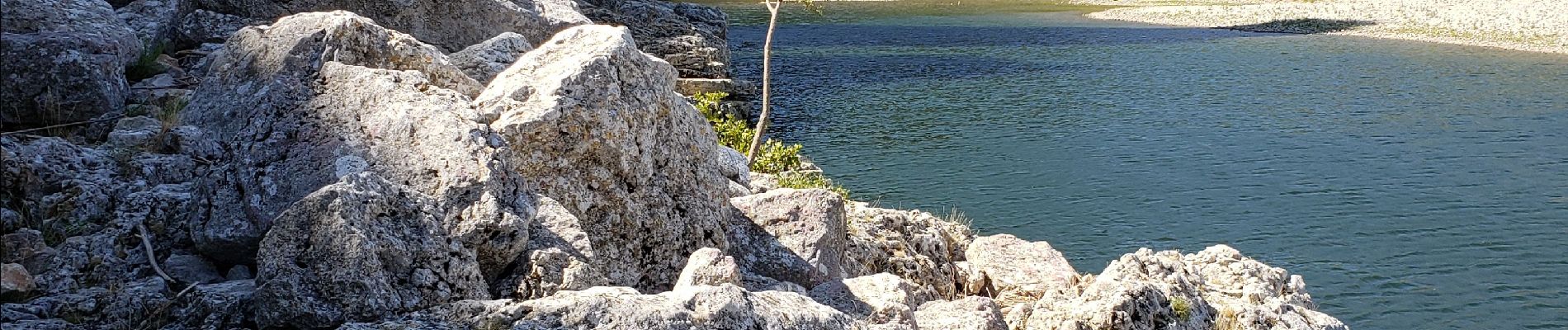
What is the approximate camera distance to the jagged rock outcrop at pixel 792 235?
12633 millimetres

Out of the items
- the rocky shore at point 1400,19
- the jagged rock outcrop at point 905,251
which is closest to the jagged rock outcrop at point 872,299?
the jagged rock outcrop at point 905,251

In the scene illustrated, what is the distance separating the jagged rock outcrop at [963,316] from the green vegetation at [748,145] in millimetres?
17249

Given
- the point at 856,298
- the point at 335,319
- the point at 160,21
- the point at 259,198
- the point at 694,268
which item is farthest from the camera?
the point at 160,21

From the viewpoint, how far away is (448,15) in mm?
18281

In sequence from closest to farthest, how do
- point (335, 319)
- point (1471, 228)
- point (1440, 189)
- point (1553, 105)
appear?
point (335, 319)
point (1471, 228)
point (1440, 189)
point (1553, 105)

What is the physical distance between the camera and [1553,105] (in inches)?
1785

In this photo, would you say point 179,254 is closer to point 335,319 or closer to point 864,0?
point 335,319

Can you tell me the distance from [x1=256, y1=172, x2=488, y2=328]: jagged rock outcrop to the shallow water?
1917 cm

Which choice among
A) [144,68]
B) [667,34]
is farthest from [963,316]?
[667,34]

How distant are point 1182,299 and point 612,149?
21.2 ft

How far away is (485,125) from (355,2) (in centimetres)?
1011

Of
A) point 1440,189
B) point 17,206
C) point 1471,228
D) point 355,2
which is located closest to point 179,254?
point 17,206

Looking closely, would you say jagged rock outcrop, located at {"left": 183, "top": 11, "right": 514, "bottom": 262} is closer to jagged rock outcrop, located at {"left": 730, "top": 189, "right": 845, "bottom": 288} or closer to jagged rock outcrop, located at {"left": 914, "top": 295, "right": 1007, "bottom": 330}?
jagged rock outcrop, located at {"left": 730, "top": 189, "right": 845, "bottom": 288}

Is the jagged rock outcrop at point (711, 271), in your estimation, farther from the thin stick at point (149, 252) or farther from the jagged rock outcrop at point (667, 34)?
the jagged rock outcrop at point (667, 34)
